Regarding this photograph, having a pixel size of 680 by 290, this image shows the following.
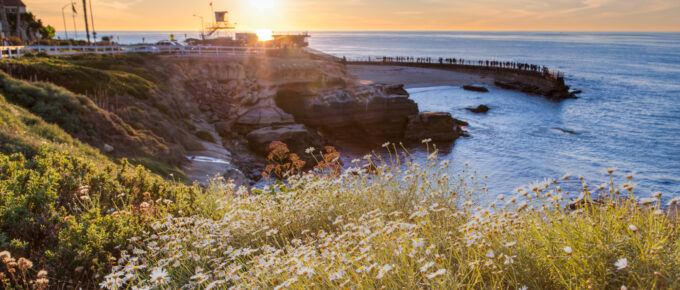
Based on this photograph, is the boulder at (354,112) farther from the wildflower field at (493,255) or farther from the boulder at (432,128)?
the wildflower field at (493,255)

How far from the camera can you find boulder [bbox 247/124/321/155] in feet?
81.8

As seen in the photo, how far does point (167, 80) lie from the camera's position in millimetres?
30172

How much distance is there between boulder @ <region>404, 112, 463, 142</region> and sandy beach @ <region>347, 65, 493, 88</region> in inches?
1110

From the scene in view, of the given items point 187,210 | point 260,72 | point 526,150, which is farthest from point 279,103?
point 187,210

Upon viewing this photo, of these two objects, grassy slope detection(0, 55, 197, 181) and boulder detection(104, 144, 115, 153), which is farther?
grassy slope detection(0, 55, 197, 181)

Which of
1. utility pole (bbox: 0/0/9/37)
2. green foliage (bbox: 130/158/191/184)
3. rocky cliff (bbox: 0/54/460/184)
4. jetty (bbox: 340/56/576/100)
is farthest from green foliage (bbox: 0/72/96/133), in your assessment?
utility pole (bbox: 0/0/9/37)

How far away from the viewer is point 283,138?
25312mm

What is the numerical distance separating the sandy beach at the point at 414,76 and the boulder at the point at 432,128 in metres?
28.2

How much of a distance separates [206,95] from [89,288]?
2908cm

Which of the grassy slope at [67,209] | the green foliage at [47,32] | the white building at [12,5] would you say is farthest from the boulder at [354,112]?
the green foliage at [47,32]

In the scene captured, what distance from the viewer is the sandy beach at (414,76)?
199ft

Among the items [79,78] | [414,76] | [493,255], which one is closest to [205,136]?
[79,78]

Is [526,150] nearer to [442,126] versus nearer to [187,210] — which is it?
[442,126]

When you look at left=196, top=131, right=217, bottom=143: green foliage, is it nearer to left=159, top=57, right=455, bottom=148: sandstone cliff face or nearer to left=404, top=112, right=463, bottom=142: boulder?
left=159, top=57, right=455, bottom=148: sandstone cliff face
